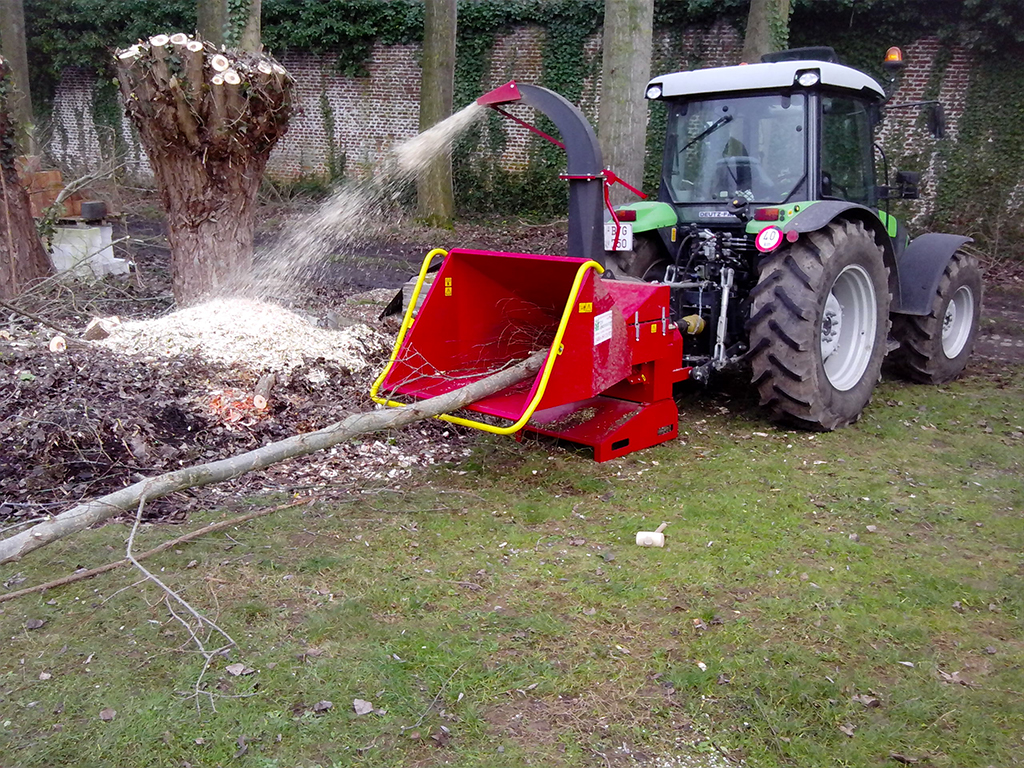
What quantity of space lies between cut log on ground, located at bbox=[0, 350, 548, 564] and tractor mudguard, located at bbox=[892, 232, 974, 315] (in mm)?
3037

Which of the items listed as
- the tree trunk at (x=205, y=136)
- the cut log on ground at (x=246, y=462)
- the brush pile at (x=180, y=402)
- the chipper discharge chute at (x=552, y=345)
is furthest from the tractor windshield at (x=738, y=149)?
the tree trunk at (x=205, y=136)

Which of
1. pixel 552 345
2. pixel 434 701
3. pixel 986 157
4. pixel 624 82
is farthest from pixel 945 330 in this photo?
pixel 986 157

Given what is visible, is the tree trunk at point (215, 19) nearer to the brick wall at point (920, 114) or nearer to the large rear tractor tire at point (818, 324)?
the large rear tractor tire at point (818, 324)

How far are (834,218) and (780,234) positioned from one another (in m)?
0.60

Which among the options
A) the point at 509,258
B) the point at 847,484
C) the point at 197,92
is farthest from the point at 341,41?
the point at 847,484

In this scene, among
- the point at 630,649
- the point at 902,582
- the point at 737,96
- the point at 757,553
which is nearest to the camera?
the point at 630,649

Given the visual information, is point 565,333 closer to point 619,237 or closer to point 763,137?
point 619,237

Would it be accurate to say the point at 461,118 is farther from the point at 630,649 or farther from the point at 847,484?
the point at 630,649

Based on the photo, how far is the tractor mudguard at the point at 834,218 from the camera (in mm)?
5203

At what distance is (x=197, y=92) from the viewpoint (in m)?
5.74

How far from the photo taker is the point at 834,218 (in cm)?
554

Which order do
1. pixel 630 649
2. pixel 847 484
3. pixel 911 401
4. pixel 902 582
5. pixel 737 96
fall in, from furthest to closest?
pixel 911 401, pixel 737 96, pixel 847 484, pixel 902 582, pixel 630 649

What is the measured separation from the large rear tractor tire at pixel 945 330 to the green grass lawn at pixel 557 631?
2028 millimetres

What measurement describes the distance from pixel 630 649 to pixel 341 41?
17.6 meters
